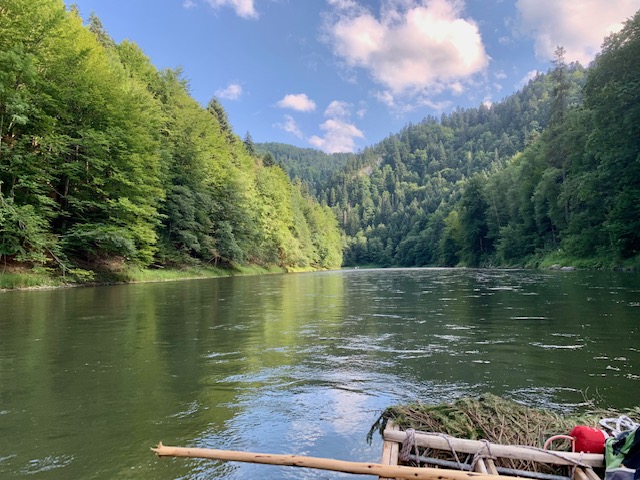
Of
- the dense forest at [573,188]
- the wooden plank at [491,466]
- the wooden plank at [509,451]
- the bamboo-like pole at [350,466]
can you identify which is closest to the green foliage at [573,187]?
the dense forest at [573,188]

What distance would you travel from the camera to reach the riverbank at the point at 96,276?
21.7 metres

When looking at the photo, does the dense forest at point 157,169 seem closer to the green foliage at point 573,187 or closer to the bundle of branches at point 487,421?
the green foliage at point 573,187

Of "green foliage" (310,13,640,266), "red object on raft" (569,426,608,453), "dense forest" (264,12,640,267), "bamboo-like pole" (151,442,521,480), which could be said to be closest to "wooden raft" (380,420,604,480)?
"red object on raft" (569,426,608,453)

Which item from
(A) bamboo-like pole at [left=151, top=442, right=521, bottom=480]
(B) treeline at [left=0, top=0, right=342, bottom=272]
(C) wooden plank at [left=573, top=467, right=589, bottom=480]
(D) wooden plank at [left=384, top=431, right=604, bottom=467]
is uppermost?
(B) treeline at [left=0, top=0, right=342, bottom=272]

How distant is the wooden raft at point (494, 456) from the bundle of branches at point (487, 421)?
0.47 ft

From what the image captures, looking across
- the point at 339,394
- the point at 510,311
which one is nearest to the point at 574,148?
the point at 510,311

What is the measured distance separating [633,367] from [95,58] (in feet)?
113

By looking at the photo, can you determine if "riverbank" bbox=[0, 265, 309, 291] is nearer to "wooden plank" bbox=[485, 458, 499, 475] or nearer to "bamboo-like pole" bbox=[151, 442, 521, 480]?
"bamboo-like pole" bbox=[151, 442, 521, 480]

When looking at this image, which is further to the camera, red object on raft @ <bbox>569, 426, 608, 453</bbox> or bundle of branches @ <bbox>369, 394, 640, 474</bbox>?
bundle of branches @ <bbox>369, 394, 640, 474</bbox>

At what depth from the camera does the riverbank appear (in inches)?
854

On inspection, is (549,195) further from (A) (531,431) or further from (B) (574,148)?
(A) (531,431)

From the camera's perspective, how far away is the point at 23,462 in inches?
155

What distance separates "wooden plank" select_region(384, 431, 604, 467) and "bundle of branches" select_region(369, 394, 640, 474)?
0.50 ft

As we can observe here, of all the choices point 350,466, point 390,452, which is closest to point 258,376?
point 390,452
